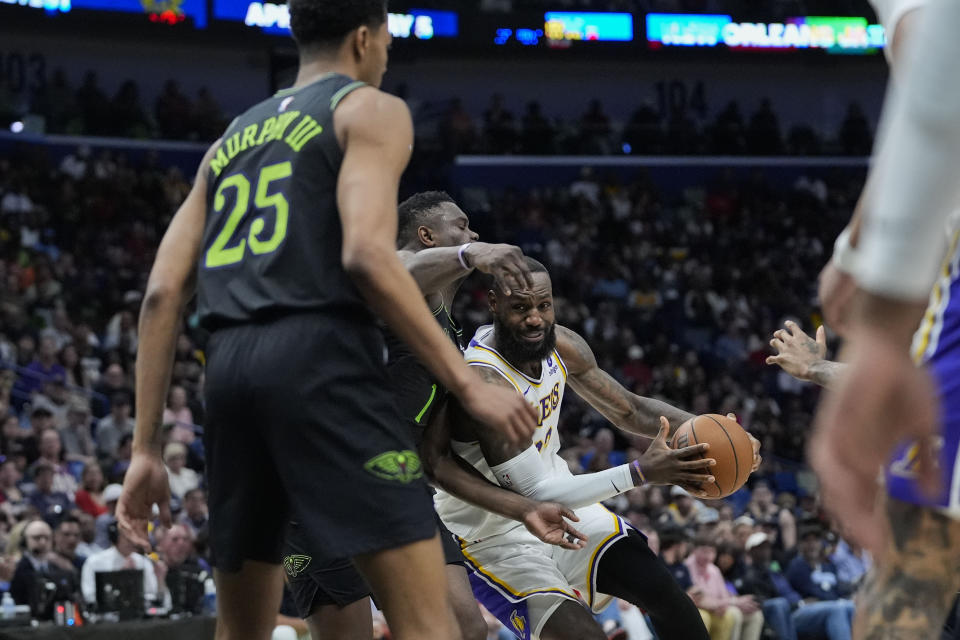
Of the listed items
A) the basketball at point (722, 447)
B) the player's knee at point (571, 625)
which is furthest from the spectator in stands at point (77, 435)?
the basketball at point (722, 447)

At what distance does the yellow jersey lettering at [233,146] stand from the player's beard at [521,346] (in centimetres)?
189

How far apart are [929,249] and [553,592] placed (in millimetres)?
3371

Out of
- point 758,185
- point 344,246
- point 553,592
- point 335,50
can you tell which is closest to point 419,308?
point 344,246

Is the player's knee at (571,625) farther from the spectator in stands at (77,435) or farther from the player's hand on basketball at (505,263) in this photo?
the spectator in stands at (77,435)

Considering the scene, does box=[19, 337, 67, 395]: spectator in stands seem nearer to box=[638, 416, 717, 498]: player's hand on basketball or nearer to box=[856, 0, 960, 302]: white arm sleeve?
box=[638, 416, 717, 498]: player's hand on basketball

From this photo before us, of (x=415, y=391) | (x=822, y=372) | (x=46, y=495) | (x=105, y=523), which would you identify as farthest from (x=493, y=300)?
(x=46, y=495)

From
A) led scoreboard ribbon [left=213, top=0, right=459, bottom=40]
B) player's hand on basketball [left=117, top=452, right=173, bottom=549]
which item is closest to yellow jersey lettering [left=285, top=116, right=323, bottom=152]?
player's hand on basketball [left=117, top=452, right=173, bottom=549]

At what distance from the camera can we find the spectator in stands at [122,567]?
8.79 meters

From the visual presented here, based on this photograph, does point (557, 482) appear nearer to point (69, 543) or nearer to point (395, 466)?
point (395, 466)

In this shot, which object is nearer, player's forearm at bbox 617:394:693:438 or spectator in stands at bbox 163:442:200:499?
player's forearm at bbox 617:394:693:438

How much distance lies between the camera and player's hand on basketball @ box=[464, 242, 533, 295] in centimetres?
331

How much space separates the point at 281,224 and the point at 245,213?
0.46 ft

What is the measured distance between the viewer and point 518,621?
4.67 m

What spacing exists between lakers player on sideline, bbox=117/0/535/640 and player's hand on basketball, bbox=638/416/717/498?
1.37m
